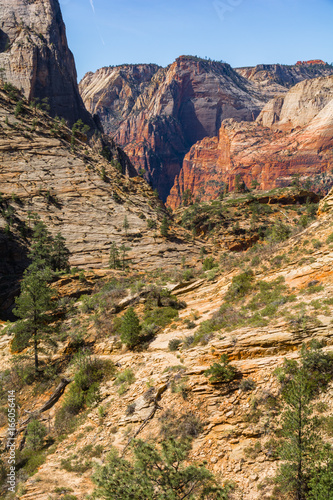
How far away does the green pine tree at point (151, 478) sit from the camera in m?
8.59

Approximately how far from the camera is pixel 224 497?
9.24m

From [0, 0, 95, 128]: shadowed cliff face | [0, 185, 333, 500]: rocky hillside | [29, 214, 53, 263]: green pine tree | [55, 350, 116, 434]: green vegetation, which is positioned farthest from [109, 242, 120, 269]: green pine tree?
[0, 0, 95, 128]: shadowed cliff face

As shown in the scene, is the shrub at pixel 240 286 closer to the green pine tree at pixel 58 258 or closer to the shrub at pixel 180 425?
the shrub at pixel 180 425

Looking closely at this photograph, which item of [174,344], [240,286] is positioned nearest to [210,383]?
[174,344]

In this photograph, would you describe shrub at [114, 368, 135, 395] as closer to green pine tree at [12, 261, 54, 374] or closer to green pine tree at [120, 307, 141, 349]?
green pine tree at [120, 307, 141, 349]

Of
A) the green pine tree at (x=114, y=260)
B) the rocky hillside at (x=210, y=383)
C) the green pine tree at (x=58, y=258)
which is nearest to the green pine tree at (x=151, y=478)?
the rocky hillside at (x=210, y=383)

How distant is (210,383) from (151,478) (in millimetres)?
5013

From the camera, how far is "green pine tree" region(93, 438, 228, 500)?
859cm

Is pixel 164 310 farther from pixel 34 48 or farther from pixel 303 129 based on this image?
pixel 303 129

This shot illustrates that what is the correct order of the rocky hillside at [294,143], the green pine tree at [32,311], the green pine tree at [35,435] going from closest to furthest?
1. the green pine tree at [35,435]
2. the green pine tree at [32,311]
3. the rocky hillside at [294,143]

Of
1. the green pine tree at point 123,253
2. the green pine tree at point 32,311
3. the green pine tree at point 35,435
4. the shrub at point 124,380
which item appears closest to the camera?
the green pine tree at point 35,435

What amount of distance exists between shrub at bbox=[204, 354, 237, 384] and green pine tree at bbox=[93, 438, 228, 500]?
3983 mm

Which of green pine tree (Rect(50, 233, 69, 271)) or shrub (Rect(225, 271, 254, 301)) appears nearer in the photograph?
shrub (Rect(225, 271, 254, 301))

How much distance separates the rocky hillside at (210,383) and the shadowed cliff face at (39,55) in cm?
11702
